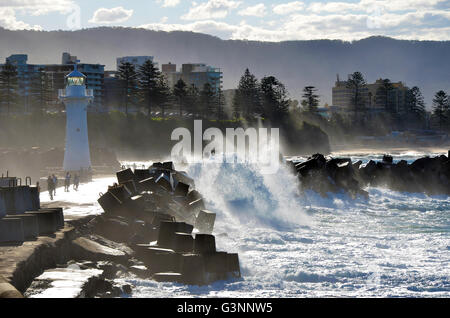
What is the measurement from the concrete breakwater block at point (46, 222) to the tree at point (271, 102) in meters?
91.4

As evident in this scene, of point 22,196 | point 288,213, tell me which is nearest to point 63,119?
point 288,213

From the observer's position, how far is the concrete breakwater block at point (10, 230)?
13.5 meters

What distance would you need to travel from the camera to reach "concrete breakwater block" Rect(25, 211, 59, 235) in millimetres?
15031

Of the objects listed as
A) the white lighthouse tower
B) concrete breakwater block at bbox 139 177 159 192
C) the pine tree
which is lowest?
concrete breakwater block at bbox 139 177 159 192

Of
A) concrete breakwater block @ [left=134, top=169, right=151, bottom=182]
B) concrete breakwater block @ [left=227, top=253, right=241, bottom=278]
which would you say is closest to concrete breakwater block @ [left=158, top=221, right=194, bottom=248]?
concrete breakwater block @ [left=227, top=253, right=241, bottom=278]

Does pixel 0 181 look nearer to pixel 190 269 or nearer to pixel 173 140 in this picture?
pixel 190 269

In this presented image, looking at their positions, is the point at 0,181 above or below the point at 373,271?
above

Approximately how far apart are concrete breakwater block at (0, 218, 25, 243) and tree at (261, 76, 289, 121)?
93.1 meters

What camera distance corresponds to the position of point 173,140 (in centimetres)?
8619

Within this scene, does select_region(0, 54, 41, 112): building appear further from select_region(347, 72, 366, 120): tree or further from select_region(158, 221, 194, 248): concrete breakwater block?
select_region(158, 221, 194, 248): concrete breakwater block

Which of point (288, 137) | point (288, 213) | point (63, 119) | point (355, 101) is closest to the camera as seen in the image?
point (288, 213)

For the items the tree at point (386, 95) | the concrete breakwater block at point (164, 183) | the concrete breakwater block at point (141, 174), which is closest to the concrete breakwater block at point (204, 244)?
the concrete breakwater block at point (164, 183)

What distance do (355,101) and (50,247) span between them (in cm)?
13354

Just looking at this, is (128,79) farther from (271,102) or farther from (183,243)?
(183,243)
